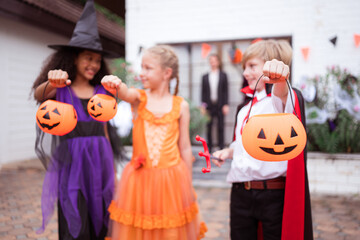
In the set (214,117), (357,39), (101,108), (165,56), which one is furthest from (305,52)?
(101,108)

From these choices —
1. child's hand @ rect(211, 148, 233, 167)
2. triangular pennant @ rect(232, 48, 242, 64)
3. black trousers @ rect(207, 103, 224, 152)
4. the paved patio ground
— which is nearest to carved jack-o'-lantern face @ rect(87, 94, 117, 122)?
child's hand @ rect(211, 148, 233, 167)

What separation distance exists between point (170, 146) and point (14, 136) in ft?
20.7

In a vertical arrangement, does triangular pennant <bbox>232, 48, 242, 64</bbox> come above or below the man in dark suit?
above

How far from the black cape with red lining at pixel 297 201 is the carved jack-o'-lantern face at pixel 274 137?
440mm

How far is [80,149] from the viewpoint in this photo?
2.21 metres

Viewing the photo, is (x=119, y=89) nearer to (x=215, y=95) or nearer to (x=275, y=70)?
(x=275, y=70)

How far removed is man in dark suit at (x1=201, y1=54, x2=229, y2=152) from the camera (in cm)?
609

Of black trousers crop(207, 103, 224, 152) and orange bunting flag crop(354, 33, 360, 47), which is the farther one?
black trousers crop(207, 103, 224, 152)

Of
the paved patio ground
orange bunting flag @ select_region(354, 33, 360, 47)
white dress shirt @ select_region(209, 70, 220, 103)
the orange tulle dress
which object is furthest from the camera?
white dress shirt @ select_region(209, 70, 220, 103)

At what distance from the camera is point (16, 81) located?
7.07 metres

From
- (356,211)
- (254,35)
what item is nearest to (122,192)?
(356,211)

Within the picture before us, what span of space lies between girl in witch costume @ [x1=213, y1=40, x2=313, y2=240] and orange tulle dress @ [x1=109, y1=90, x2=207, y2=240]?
14.3 inches

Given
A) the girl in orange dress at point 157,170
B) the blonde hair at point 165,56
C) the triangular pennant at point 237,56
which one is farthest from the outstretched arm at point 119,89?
the triangular pennant at point 237,56

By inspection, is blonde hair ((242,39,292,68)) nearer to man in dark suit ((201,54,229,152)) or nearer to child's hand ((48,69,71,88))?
child's hand ((48,69,71,88))
